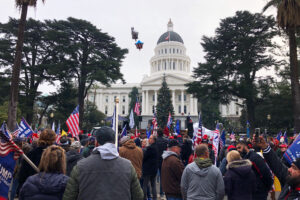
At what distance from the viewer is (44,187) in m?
2.79

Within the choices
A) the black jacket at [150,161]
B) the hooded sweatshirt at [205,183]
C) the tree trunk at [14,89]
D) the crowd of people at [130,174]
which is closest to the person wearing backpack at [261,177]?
the crowd of people at [130,174]

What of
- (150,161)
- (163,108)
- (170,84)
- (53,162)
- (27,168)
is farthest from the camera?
(170,84)

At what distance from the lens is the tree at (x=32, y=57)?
27.4 m

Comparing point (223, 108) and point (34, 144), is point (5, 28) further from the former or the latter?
point (223, 108)

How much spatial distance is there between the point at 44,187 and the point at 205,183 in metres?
2.30

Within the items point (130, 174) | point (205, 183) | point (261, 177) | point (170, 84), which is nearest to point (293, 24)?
point (261, 177)

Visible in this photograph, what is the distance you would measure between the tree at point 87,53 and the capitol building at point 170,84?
46.6m

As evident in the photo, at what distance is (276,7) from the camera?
14422 mm

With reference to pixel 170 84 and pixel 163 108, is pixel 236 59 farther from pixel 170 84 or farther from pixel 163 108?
pixel 170 84

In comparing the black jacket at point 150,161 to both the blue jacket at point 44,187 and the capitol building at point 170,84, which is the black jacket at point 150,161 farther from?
the capitol building at point 170,84

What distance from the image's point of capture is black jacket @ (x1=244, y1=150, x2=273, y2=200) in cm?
446

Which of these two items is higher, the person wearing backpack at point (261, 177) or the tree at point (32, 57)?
the tree at point (32, 57)

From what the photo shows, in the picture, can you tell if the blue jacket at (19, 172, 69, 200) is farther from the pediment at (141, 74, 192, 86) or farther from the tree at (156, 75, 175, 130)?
the pediment at (141, 74, 192, 86)

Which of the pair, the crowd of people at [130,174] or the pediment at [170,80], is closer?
the crowd of people at [130,174]
